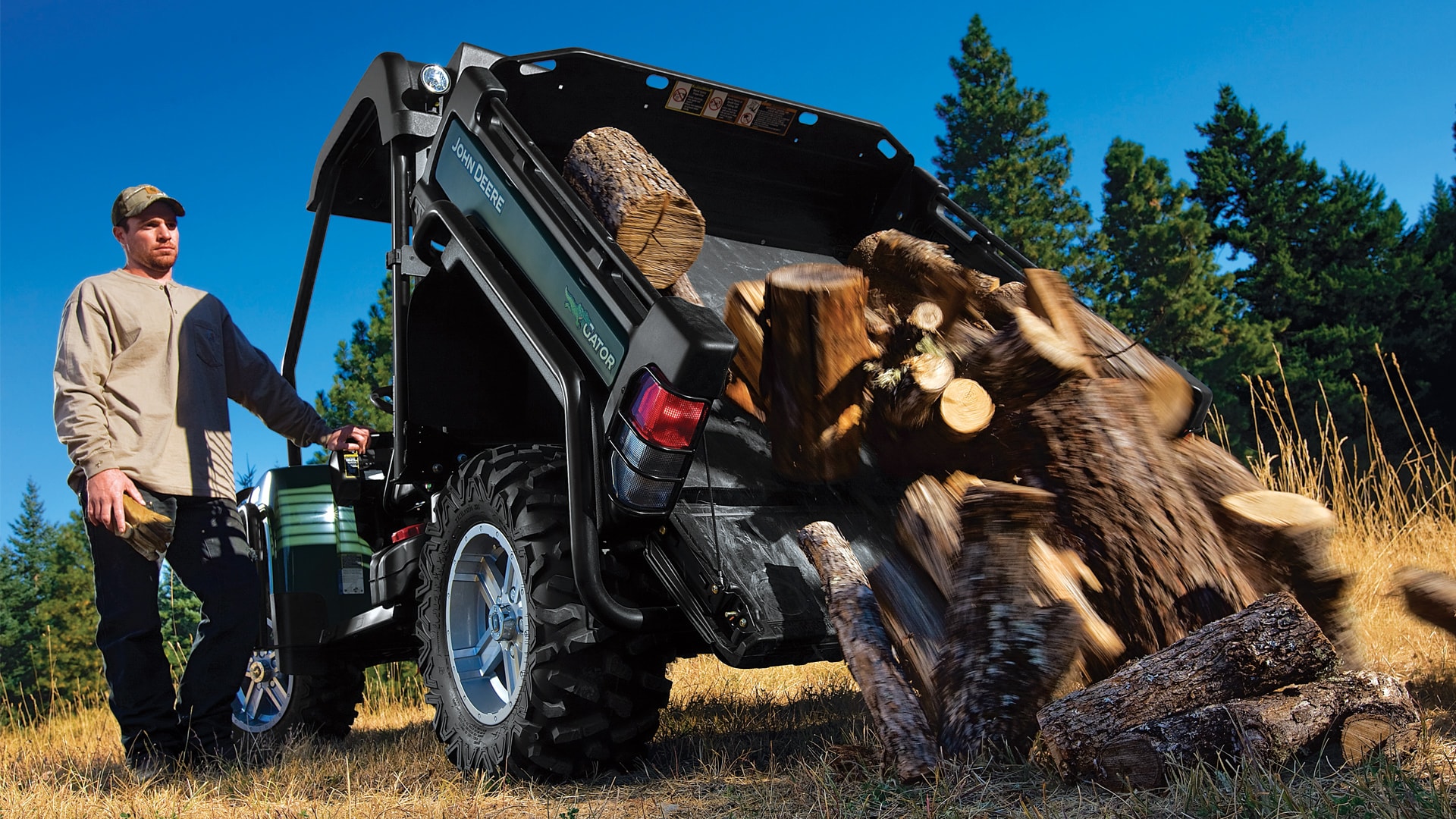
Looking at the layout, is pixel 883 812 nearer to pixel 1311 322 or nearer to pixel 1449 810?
pixel 1449 810

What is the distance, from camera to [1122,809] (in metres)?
2.17

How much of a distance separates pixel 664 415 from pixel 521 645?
885 millimetres

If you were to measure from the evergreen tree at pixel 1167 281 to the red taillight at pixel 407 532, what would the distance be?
2314cm

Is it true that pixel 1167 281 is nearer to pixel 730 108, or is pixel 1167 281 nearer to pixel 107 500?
pixel 730 108

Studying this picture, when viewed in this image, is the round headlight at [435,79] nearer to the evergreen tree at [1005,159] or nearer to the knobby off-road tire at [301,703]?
the knobby off-road tire at [301,703]

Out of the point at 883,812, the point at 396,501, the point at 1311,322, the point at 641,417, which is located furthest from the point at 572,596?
the point at 1311,322

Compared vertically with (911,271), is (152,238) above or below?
above

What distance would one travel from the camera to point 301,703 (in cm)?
473

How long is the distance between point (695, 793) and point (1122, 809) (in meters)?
1.16

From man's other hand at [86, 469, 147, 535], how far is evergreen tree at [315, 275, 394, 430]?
2079 centimetres

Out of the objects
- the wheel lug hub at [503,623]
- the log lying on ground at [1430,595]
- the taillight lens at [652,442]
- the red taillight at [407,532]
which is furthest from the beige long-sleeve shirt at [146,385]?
the log lying on ground at [1430,595]

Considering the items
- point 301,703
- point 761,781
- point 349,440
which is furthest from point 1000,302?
point 301,703

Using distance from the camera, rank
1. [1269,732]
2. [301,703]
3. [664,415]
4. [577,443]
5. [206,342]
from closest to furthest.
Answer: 1. [1269,732]
2. [664,415]
3. [577,443]
4. [206,342]
5. [301,703]

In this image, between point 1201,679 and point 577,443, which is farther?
point 577,443
